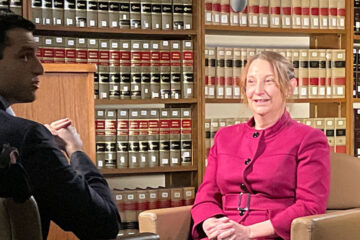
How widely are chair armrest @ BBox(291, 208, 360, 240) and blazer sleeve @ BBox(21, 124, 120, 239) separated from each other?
1190mm

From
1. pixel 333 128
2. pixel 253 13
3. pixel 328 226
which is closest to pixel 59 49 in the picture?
pixel 253 13

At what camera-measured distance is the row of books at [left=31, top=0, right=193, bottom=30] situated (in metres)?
4.07

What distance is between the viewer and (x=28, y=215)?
1.06 m

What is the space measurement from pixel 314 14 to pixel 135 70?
1420mm

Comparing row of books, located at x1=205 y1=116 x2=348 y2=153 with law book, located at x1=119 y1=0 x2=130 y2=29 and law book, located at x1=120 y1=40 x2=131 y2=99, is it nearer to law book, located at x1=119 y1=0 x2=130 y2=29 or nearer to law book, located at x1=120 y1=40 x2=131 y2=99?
law book, located at x1=120 y1=40 x2=131 y2=99

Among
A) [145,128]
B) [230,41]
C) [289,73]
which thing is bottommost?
[145,128]

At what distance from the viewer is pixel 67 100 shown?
80.9 inches

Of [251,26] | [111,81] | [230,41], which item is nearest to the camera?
[111,81]

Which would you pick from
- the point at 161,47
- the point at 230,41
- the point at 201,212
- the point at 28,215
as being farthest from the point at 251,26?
the point at 28,215

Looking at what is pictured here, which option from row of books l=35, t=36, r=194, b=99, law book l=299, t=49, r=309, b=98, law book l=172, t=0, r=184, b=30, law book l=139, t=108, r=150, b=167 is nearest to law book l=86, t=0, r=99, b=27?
row of books l=35, t=36, r=194, b=99

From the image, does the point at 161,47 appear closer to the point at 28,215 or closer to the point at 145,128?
the point at 145,128

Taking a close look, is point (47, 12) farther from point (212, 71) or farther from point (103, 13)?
point (212, 71)

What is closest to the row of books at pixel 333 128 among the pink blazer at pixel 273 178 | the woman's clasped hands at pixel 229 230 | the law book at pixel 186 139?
the law book at pixel 186 139

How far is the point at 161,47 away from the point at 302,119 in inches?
46.6
